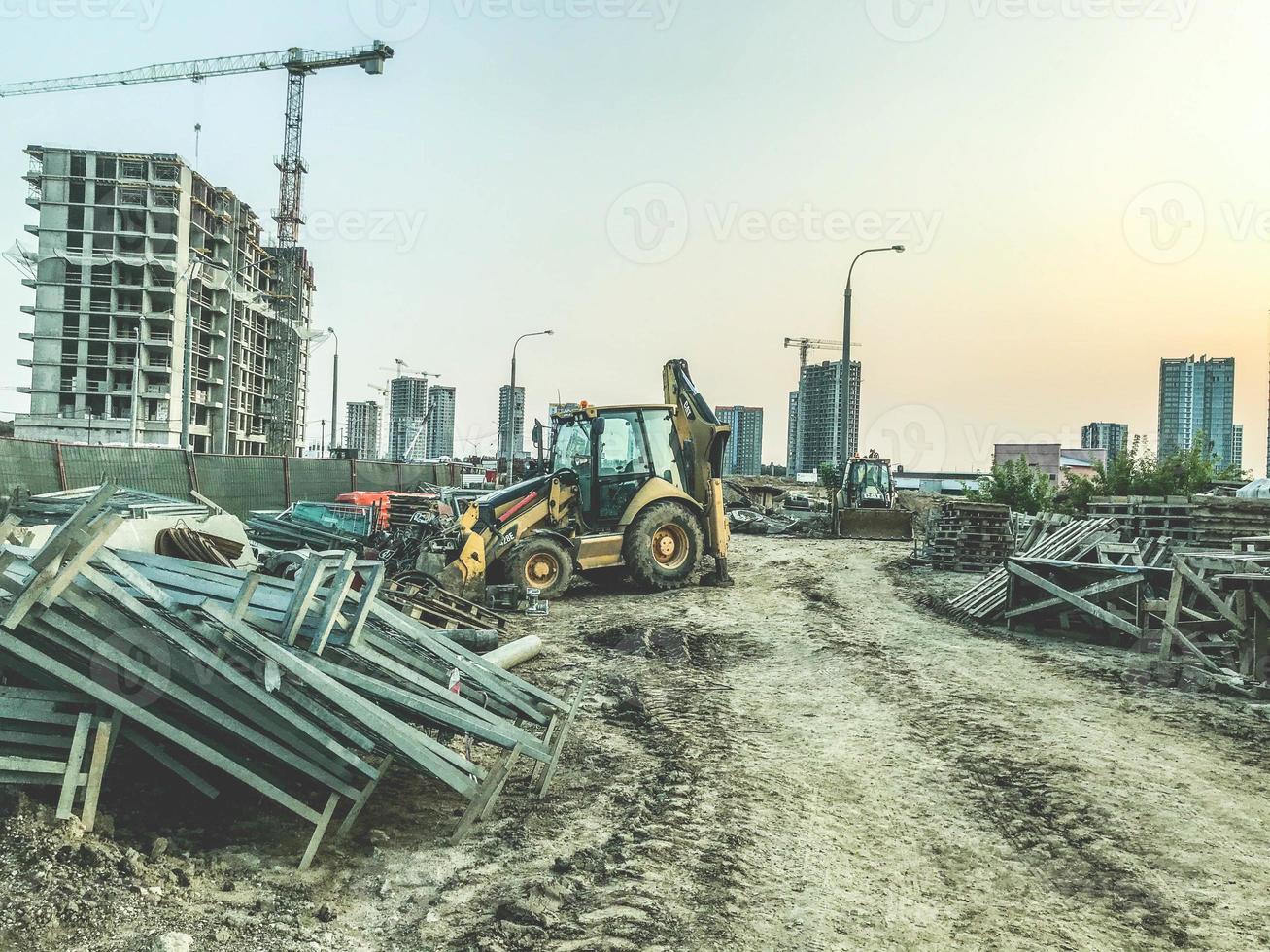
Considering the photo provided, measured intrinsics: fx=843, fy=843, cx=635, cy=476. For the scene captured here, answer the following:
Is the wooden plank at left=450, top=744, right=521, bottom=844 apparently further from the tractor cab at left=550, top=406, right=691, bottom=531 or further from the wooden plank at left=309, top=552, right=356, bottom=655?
the tractor cab at left=550, top=406, right=691, bottom=531

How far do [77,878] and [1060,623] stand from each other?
10.2 metres

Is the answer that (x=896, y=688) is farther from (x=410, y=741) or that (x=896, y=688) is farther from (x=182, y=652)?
(x=182, y=652)

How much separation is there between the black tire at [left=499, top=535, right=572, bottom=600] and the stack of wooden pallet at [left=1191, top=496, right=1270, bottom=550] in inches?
353

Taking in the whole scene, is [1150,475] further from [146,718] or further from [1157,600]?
[146,718]

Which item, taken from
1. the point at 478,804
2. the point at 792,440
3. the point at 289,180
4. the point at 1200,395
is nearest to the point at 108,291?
the point at 289,180

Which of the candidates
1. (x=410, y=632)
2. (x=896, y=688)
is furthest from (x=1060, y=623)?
(x=410, y=632)

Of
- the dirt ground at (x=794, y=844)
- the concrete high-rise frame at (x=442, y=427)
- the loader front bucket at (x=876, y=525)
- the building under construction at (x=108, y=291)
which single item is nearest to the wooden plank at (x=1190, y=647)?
the dirt ground at (x=794, y=844)

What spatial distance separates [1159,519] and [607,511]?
26.8 ft

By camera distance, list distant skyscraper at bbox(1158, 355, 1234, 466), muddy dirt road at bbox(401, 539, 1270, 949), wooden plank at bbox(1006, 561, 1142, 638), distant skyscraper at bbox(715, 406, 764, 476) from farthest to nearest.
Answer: distant skyscraper at bbox(715, 406, 764, 476)
distant skyscraper at bbox(1158, 355, 1234, 466)
wooden plank at bbox(1006, 561, 1142, 638)
muddy dirt road at bbox(401, 539, 1270, 949)

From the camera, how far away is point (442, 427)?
104938mm

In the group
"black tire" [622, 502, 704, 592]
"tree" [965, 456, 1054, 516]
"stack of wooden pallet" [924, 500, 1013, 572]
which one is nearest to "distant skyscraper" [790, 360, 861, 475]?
"tree" [965, 456, 1054, 516]

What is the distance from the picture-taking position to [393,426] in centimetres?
10575

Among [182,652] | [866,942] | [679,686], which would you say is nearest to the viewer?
[866,942]

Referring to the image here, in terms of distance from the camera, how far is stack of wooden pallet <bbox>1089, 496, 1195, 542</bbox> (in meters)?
12.2
